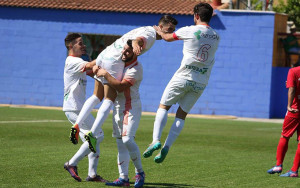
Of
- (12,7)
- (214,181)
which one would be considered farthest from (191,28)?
(12,7)

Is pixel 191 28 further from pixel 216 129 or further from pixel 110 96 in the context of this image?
pixel 216 129

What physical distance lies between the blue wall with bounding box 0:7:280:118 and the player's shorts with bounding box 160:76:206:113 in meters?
21.0

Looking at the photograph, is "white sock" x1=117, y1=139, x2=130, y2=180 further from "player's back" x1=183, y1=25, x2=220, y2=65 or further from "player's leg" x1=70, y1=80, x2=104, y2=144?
"player's back" x1=183, y1=25, x2=220, y2=65

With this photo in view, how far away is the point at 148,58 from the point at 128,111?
2259 centimetres

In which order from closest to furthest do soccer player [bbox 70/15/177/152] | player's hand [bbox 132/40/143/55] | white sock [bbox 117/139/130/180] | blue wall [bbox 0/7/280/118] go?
player's hand [bbox 132/40/143/55] < soccer player [bbox 70/15/177/152] < white sock [bbox 117/139/130/180] < blue wall [bbox 0/7/280/118]

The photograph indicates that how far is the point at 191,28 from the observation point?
10570 millimetres

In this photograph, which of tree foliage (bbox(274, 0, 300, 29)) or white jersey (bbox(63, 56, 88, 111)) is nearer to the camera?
white jersey (bbox(63, 56, 88, 111))

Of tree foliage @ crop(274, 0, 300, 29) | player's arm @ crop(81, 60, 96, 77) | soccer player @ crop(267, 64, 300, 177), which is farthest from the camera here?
tree foliage @ crop(274, 0, 300, 29)

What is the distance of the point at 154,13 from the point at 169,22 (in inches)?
875

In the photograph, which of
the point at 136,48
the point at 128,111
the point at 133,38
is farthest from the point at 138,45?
the point at 128,111

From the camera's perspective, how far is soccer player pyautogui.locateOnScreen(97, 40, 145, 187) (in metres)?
9.87

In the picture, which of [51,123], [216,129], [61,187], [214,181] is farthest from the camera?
[216,129]

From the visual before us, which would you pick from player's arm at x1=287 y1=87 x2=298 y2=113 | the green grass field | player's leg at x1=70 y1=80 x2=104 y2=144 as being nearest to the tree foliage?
the green grass field

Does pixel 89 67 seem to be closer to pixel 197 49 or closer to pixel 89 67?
pixel 89 67
